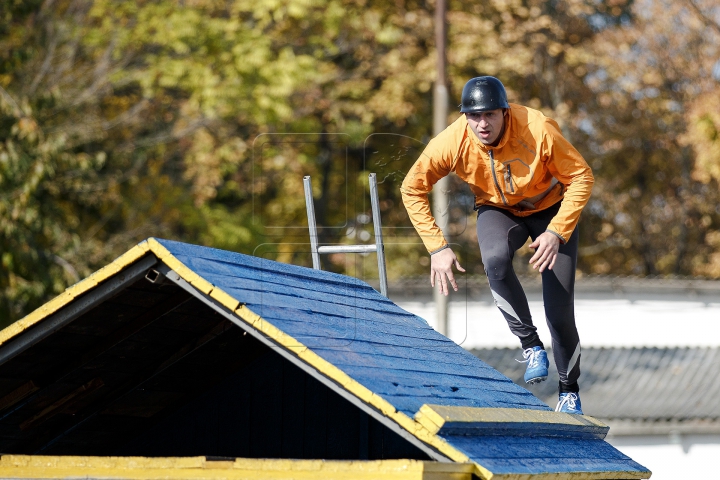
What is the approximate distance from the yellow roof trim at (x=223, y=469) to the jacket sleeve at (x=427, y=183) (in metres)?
2.22

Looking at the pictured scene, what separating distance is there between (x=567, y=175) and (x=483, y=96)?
2.32ft

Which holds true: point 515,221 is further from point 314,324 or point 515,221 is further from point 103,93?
point 103,93

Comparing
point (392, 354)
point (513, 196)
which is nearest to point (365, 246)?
point (513, 196)

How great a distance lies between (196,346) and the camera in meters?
6.58

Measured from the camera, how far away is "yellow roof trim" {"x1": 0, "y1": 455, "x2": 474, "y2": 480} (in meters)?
4.38

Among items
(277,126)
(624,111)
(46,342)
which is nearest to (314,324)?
(46,342)

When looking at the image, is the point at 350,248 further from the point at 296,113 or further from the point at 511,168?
the point at 296,113

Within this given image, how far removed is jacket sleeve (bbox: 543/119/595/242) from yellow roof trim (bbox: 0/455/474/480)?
2.24m

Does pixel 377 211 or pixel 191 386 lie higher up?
pixel 377 211

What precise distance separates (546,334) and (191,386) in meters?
19.0

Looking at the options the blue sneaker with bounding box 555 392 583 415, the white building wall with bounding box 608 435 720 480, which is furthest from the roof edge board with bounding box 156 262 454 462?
the white building wall with bounding box 608 435 720 480

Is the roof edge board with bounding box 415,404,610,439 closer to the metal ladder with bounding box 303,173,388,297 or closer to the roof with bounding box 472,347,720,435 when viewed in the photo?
the metal ladder with bounding box 303,173,388,297

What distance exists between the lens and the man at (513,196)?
20.6 feet

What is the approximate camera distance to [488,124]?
20.3ft
